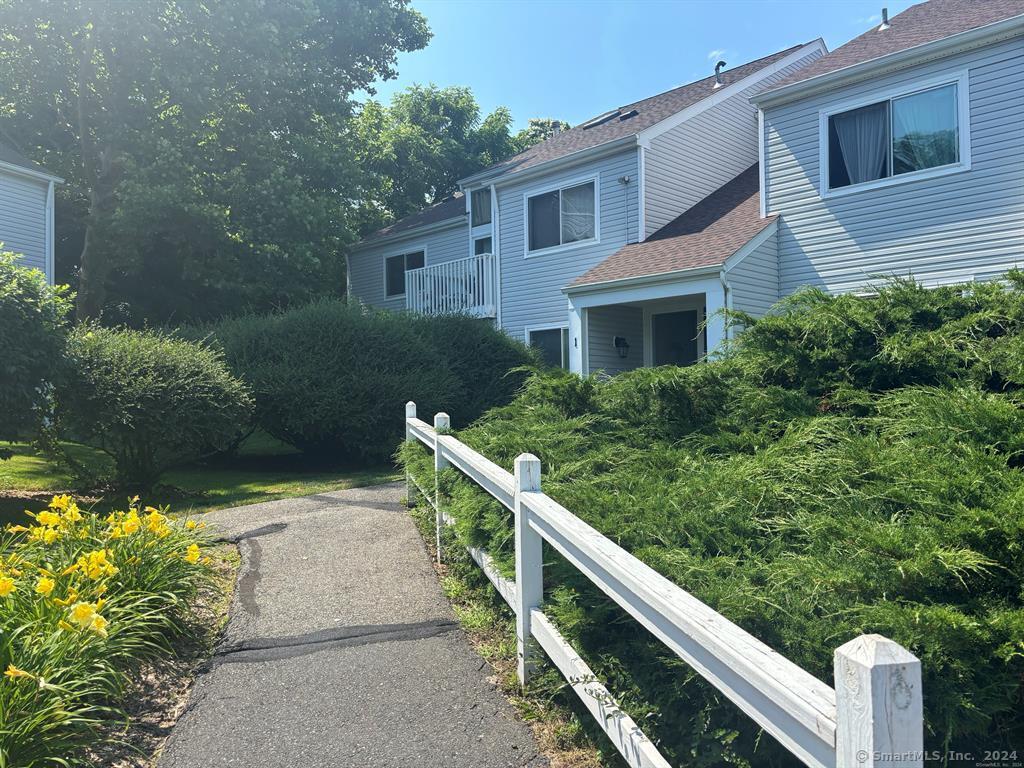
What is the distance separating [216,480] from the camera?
39.6 ft

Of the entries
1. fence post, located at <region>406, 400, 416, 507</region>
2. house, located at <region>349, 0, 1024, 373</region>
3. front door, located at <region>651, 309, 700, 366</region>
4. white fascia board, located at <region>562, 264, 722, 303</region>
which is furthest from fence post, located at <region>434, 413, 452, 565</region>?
front door, located at <region>651, 309, 700, 366</region>

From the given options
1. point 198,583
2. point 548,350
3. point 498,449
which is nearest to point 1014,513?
point 498,449

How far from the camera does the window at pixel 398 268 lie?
71.3 ft

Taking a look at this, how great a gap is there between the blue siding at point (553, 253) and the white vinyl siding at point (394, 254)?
3.06 metres

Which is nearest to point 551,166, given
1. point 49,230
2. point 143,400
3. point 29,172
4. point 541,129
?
point 143,400

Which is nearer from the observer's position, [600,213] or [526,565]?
[526,565]

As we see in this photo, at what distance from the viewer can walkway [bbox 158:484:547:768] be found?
10.3ft

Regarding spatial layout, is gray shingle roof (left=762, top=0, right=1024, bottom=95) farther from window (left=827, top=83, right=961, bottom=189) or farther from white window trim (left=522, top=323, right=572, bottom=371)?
white window trim (left=522, top=323, right=572, bottom=371)

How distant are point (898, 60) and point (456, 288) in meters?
10.9

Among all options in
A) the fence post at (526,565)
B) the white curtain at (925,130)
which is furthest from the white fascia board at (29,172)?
the white curtain at (925,130)

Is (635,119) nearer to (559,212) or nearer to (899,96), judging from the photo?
(559,212)

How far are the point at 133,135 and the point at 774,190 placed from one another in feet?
53.2

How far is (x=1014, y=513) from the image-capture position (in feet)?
8.13

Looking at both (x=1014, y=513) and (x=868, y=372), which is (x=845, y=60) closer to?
(x=868, y=372)
